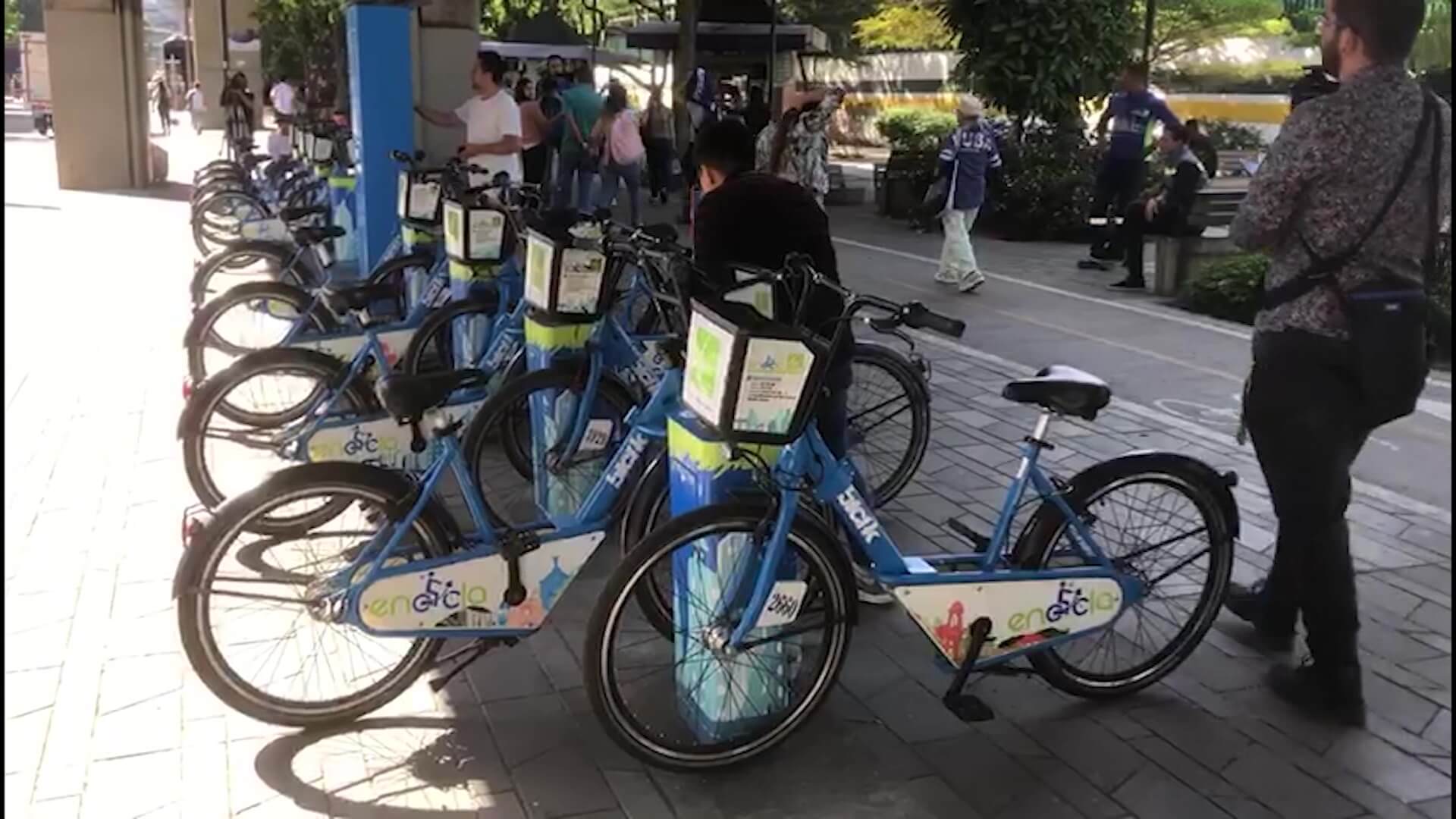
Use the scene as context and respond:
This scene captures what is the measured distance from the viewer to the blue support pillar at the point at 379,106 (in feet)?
25.8

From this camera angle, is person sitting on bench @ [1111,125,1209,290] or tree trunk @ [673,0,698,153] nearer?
person sitting on bench @ [1111,125,1209,290]

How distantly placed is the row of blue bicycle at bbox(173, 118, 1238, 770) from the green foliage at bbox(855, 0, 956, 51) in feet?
77.6

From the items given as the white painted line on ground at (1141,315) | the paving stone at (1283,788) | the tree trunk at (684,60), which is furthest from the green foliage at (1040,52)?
the paving stone at (1283,788)

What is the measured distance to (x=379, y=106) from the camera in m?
8.05

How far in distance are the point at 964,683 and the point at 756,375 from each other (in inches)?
42.5

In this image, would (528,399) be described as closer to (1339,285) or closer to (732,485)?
(732,485)

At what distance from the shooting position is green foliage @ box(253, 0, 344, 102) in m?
22.3

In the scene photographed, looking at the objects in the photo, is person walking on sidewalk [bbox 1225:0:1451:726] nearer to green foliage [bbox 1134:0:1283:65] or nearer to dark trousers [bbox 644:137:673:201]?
dark trousers [bbox 644:137:673:201]

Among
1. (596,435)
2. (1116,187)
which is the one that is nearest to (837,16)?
(1116,187)

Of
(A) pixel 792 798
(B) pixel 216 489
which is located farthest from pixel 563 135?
(A) pixel 792 798

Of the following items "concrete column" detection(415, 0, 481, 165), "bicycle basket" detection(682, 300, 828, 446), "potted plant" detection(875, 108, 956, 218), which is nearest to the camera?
"bicycle basket" detection(682, 300, 828, 446)

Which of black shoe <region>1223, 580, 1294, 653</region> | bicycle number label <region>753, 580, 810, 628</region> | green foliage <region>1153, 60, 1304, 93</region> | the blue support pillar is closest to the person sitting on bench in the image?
the blue support pillar

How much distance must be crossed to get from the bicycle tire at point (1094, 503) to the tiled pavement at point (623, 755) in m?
0.07

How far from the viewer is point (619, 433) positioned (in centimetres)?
443
